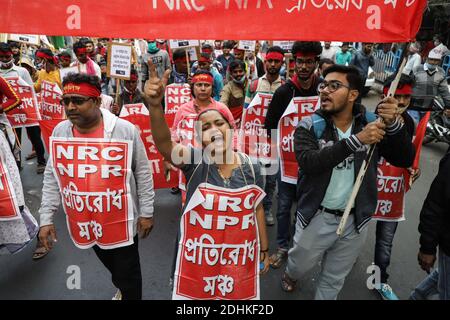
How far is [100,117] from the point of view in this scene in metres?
2.57

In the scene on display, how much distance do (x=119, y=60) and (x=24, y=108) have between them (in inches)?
83.0

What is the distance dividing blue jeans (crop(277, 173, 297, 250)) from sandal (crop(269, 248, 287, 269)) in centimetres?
6

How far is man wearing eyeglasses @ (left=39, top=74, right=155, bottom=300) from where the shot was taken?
8.11 ft

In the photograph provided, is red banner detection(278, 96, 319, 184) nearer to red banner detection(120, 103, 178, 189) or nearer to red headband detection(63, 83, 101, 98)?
red banner detection(120, 103, 178, 189)

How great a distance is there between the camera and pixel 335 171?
2387 mm

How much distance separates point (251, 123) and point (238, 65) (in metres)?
1.34

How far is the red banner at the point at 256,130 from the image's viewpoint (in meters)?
4.14

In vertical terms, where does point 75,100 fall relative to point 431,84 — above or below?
below

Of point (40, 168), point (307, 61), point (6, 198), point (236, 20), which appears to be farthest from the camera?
point (40, 168)

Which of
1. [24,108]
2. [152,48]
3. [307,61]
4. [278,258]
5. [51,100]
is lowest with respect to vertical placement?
[278,258]

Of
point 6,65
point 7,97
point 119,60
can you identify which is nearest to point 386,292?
point 119,60

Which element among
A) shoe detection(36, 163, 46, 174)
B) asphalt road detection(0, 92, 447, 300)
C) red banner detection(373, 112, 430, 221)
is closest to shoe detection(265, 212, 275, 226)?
asphalt road detection(0, 92, 447, 300)

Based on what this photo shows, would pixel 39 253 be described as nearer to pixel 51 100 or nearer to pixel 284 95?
pixel 51 100

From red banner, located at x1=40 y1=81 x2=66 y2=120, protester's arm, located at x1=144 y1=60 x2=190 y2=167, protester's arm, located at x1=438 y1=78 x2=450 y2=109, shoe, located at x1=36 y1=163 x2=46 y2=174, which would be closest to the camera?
protester's arm, located at x1=144 y1=60 x2=190 y2=167
